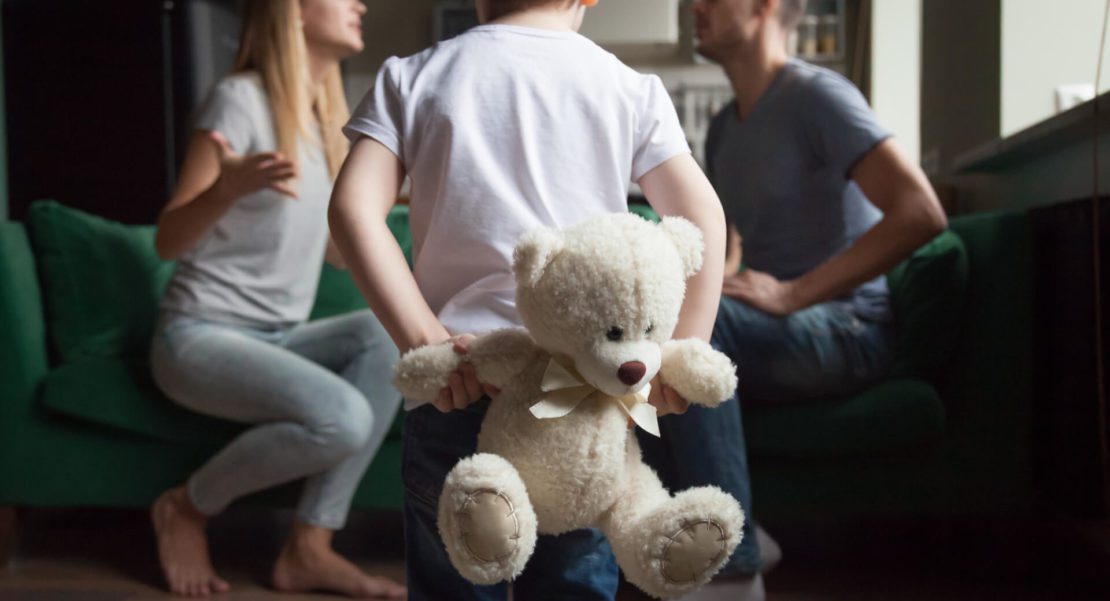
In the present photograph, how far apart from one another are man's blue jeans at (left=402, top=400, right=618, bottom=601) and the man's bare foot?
0.85 metres

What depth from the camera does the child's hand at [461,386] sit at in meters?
0.59

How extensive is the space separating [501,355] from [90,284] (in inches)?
50.5

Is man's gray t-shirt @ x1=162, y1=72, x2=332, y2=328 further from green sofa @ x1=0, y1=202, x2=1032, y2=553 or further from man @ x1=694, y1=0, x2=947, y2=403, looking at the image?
man @ x1=694, y1=0, x2=947, y2=403

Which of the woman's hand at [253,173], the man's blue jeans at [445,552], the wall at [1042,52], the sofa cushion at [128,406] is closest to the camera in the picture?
the man's blue jeans at [445,552]

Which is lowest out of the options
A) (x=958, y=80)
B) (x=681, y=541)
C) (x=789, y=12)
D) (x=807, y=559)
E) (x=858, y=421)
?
(x=807, y=559)

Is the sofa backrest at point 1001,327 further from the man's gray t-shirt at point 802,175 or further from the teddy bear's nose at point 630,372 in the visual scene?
the teddy bear's nose at point 630,372

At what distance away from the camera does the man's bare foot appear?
4.66 ft

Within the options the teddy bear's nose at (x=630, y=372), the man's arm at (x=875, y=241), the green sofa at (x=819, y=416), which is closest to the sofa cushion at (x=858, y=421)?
the green sofa at (x=819, y=416)

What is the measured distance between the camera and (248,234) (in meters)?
1.45

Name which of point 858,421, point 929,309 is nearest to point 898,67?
point 929,309

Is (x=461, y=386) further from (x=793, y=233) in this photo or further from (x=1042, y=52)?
(x=1042, y=52)

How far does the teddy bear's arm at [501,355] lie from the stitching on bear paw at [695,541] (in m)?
0.13

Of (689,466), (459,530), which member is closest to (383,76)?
(459,530)

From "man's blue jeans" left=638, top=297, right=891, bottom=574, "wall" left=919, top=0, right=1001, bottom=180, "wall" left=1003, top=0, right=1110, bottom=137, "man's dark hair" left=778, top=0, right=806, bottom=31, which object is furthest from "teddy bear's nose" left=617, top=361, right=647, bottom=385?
"wall" left=919, top=0, right=1001, bottom=180
